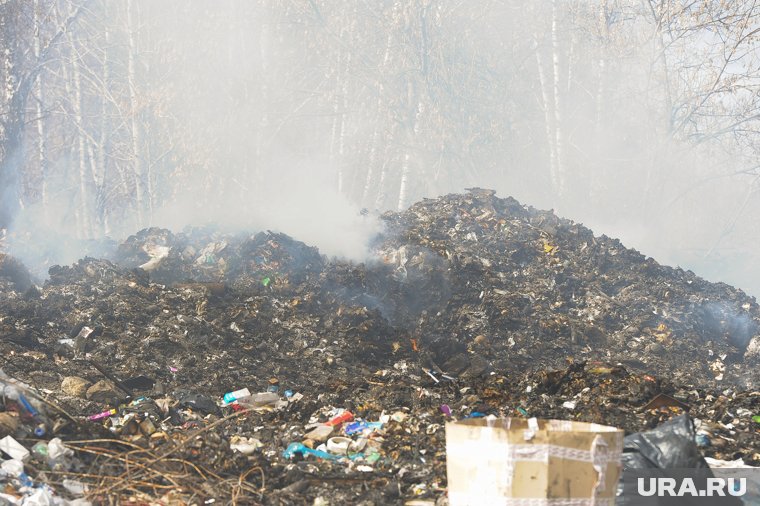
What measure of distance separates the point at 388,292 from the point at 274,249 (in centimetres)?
230

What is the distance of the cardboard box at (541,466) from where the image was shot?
2.63m

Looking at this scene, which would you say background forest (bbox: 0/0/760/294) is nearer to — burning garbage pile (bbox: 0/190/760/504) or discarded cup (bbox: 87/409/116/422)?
burning garbage pile (bbox: 0/190/760/504)

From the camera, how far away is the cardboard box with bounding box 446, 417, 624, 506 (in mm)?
2633

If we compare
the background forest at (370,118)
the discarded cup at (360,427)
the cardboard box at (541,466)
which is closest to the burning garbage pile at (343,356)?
the discarded cup at (360,427)

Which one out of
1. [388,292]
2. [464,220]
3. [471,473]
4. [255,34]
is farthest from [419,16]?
[471,473]

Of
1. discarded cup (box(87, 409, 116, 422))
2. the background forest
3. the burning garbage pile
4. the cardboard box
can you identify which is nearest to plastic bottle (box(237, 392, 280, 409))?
the burning garbage pile

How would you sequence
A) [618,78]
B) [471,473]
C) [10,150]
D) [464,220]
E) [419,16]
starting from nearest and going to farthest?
[471,473], [464,220], [10,150], [419,16], [618,78]

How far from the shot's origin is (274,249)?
428 inches

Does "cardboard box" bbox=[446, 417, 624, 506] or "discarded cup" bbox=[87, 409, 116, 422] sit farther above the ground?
"cardboard box" bbox=[446, 417, 624, 506]

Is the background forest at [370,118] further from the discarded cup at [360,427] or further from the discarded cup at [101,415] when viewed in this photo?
the discarded cup at [360,427]

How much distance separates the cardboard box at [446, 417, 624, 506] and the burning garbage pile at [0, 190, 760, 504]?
108 centimetres

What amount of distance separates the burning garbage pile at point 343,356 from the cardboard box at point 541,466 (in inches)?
42.7

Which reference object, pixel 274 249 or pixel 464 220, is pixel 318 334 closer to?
pixel 274 249

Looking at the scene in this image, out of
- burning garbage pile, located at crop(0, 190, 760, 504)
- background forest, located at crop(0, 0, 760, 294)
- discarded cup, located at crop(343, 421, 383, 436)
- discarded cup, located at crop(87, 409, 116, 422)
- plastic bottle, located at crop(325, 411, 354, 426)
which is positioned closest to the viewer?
burning garbage pile, located at crop(0, 190, 760, 504)
